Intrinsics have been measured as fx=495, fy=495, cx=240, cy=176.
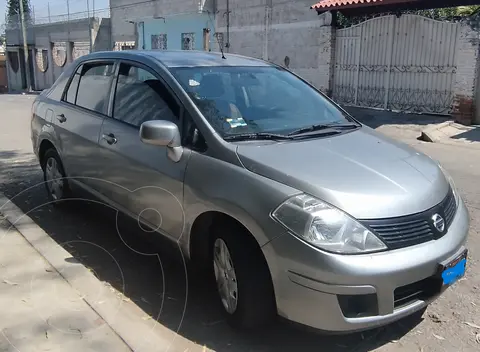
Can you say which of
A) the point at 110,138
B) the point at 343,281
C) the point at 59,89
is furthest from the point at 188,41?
the point at 343,281

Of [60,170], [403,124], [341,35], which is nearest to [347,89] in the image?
[341,35]

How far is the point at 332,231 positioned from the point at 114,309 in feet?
5.36

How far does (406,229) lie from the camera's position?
2.71 m

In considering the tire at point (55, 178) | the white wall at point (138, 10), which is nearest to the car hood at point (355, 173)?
the tire at point (55, 178)

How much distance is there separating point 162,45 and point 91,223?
2070 cm

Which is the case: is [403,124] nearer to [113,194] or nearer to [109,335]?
[113,194]

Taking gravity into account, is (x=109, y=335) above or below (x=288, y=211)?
below

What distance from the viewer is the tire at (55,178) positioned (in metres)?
5.17

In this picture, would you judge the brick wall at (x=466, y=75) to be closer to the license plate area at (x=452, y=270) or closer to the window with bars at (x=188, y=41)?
the license plate area at (x=452, y=270)

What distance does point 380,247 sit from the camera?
2.62m

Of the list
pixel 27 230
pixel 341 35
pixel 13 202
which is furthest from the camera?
pixel 341 35

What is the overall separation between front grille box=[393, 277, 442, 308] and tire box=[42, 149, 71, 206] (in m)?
3.60

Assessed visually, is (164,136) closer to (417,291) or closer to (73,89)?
(417,291)

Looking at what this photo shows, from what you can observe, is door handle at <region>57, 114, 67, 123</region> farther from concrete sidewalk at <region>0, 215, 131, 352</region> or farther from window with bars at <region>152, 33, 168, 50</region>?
window with bars at <region>152, 33, 168, 50</region>
